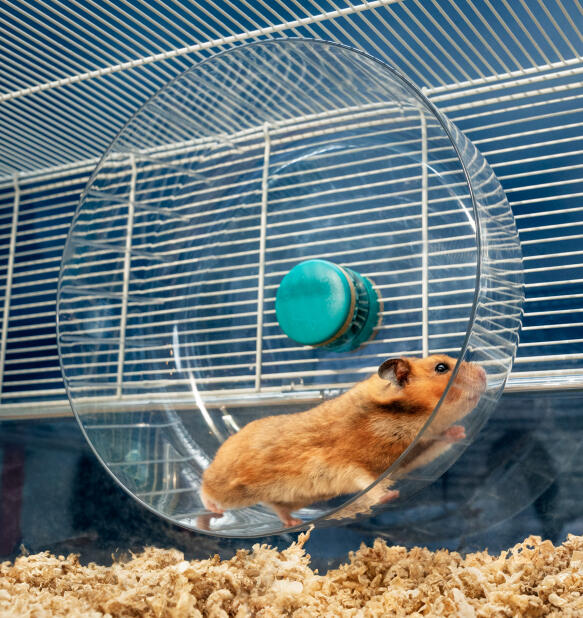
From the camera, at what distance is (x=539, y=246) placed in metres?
1.17

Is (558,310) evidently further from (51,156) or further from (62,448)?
(51,156)

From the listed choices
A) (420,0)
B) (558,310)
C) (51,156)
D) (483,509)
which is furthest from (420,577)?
(51,156)

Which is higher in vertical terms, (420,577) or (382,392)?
(382,392)

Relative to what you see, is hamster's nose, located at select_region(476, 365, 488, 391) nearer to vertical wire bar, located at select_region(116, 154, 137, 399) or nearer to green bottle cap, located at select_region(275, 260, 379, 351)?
green bottle cap, located at select_region(275, 260, 379, 351)

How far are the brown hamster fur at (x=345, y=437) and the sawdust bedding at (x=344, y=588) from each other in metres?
0.19

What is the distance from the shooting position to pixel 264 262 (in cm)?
95

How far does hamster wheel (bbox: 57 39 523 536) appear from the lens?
2.63 feet

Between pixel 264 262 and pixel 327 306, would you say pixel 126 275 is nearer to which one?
pixel 264 262

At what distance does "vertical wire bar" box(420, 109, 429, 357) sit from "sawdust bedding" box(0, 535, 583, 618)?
1.09 feet

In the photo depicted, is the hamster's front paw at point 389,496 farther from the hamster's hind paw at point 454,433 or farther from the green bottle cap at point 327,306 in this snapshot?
the green bottle cap at point 327,306

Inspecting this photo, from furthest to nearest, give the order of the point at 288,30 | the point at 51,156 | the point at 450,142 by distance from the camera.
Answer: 1. the point at 51,156
2. the point at 288,30
3. the point at 450,142

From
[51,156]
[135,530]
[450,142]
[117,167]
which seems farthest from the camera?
[51,156]

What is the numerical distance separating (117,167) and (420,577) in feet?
2.34

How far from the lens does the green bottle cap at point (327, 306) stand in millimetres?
821
